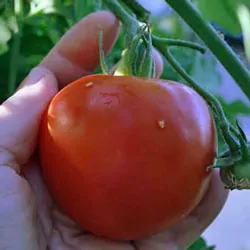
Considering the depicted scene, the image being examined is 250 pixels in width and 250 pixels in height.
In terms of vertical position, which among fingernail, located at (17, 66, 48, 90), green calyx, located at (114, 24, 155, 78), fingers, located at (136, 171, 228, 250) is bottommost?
fingers, located at (136, 171, 228, 250)

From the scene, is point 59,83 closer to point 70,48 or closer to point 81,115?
point 70,48

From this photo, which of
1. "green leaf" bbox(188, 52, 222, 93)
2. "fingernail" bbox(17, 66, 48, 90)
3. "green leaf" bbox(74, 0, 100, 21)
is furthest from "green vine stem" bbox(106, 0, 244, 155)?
"green leaf" bbox(188, 52, 222, 93)

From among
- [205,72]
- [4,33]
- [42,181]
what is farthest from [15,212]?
[205,72]

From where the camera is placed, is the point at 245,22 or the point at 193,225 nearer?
the point at 245,22

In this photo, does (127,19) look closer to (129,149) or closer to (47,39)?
(129,149)

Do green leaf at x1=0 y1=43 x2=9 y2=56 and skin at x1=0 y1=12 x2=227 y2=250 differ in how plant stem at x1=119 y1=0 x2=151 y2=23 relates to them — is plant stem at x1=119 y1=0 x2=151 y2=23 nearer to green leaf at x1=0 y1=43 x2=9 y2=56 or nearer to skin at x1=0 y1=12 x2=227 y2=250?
skin at x1=0 y1=12 x2=227 y2=250

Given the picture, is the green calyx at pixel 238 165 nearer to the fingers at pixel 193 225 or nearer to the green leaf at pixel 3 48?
the fingers at pixel 193 225

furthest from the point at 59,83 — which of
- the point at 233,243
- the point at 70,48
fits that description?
the point at 233,243
